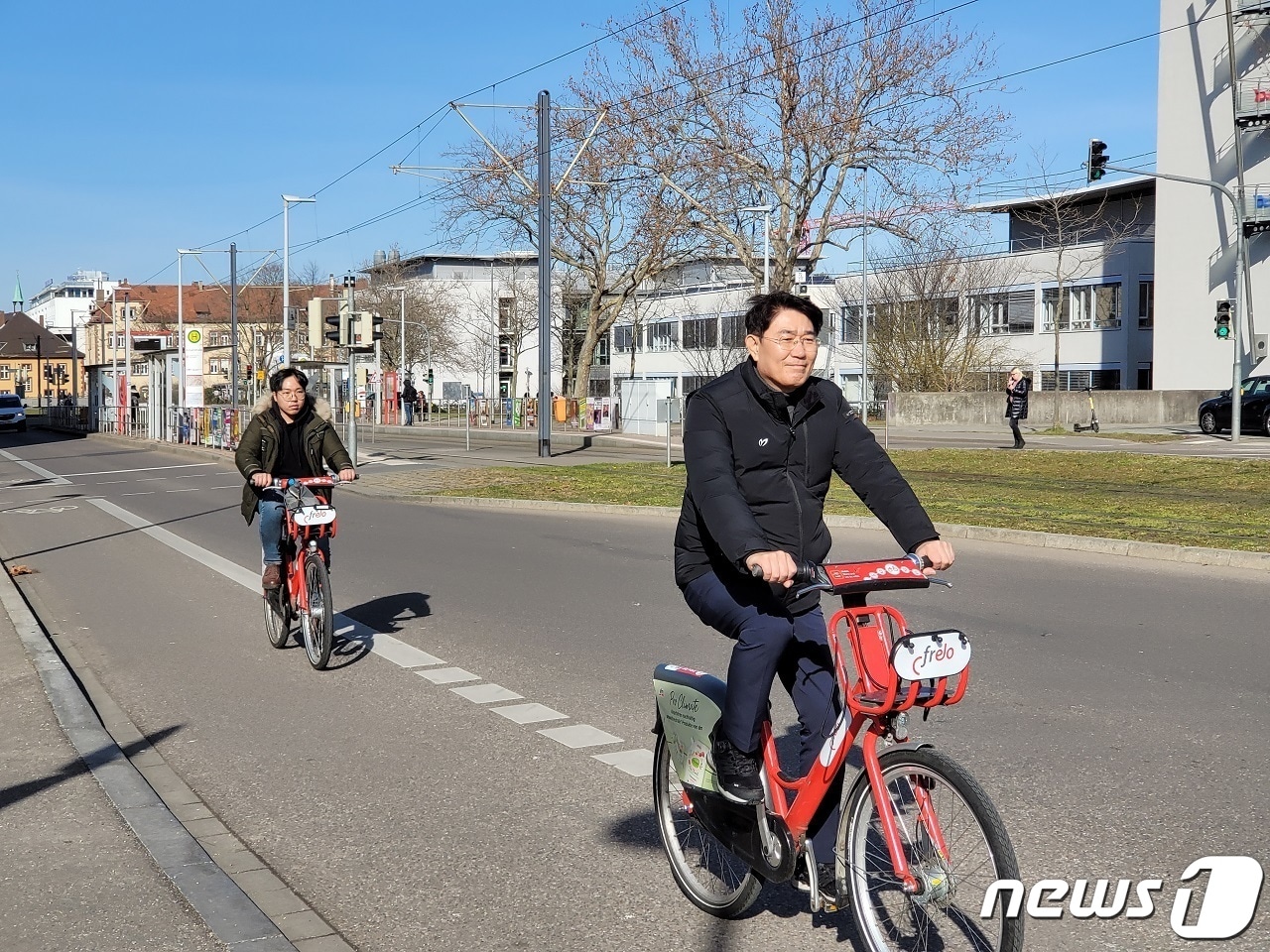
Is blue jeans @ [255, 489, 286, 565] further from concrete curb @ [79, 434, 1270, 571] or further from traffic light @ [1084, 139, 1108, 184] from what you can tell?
traffic light @ [1084, 139, 1108, 184]

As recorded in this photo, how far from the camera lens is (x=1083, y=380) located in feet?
207

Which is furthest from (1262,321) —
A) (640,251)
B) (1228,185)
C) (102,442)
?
(102,442)

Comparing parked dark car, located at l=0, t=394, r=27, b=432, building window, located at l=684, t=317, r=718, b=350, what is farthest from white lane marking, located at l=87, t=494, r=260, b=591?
building window, located at l=684, t=317, r=718, b=350

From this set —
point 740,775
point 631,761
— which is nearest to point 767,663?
point 740,775

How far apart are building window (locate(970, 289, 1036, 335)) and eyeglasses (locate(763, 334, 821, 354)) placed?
203 ft

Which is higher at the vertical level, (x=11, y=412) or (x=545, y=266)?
(x=545, y=266)

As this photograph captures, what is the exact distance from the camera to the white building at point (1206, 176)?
159 ft

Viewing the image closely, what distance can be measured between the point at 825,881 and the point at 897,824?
0.41m

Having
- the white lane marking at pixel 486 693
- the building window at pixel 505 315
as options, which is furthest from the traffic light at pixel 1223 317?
the building window at pixel 505 315

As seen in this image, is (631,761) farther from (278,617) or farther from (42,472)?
(42,472)

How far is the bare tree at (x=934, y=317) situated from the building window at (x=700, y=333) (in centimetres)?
1446

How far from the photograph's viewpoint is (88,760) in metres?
6.26

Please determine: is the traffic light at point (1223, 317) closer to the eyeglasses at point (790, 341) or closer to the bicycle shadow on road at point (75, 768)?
the bicycle shadow on road at point (75, 768)

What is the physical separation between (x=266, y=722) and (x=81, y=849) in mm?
2106
